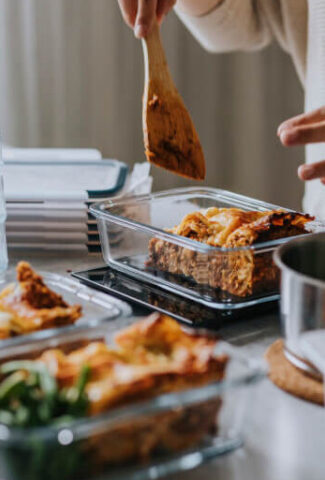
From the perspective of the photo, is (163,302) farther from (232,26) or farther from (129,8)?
(232,26)

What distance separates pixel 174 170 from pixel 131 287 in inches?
8.1

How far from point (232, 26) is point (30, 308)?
1.37 meters

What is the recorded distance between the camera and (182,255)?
1.16m

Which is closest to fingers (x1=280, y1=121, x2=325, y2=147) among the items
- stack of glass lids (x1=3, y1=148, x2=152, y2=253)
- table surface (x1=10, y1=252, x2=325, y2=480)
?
table surface (x1=10, y1=252, x2=325, y2=480)

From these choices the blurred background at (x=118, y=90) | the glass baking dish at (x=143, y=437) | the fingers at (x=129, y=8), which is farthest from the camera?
the blurred background at (x=118, y=90)

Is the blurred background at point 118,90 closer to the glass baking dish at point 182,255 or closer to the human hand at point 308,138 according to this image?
the glass baking dish at point 182,255

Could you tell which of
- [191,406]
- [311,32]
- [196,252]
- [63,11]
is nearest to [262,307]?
[196,252]

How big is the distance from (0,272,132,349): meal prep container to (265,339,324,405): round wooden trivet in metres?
0.19

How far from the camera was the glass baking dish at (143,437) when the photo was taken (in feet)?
2.00

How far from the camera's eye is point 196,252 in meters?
→ 1.13

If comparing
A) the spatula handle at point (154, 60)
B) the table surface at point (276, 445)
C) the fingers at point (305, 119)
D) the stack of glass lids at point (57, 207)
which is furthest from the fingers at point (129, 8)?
the table surface at point (276, 445)

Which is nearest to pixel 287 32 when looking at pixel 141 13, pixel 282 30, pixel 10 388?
pixel 282 30

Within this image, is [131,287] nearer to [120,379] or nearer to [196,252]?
[196,252]

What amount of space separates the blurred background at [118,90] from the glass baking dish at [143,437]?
239 centimetres
